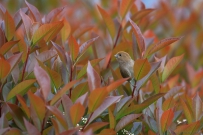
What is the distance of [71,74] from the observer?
2.12 m

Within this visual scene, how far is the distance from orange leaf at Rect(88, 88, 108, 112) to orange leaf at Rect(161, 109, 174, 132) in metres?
0.37

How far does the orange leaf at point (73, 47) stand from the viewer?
7.00 feet

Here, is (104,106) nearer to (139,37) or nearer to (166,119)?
(166,119)

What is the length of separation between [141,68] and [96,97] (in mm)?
399

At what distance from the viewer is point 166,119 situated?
6.76 feet

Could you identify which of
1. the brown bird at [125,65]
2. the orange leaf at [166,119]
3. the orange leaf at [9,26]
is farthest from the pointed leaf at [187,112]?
the orange leaf at [9,26]

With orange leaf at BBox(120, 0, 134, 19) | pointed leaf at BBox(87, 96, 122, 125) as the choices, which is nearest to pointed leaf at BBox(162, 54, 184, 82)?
orange leaf at BBox(120, 0, 134, 19)

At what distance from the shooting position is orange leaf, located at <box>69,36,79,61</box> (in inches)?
84.0

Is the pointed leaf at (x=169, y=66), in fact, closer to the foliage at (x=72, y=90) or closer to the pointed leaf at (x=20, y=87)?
the foliage at (x=72, y=90)

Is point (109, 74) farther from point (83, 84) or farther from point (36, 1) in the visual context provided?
point (36, 1)

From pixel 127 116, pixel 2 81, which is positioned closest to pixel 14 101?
pixel 2 81

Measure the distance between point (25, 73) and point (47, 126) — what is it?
0.34 metres

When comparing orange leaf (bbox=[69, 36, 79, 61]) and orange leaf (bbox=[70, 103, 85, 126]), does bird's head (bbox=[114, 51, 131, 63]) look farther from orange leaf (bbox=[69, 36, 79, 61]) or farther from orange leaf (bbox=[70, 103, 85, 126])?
orange leaf (bbox=[70, 103, 85, 126])

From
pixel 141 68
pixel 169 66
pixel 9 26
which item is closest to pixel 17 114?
pixel 9 26
